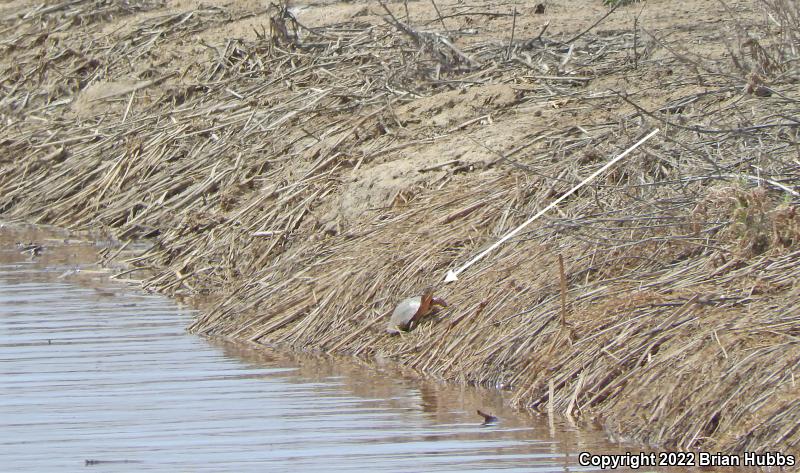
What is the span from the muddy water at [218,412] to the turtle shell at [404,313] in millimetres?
241

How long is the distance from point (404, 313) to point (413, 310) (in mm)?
66

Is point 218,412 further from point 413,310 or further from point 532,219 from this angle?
point 532,219

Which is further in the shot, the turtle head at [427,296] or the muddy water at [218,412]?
the turtle head at [427,296]

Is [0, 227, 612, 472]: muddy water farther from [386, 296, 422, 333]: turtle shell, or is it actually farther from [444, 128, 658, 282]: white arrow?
[444, 128, 658, 282]: white arrow

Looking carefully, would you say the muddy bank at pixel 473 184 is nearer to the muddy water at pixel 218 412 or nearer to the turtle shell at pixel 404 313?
the turtle shell at pixel 404 313

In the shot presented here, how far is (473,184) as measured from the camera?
8914 mm

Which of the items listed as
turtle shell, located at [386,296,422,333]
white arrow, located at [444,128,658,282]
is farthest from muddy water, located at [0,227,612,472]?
white arrow, located at [444,128,658,282]

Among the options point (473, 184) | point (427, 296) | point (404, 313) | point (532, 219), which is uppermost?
point (532, 219)

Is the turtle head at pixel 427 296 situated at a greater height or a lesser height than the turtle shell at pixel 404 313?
greater

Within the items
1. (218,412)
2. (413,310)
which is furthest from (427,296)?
(218,412)

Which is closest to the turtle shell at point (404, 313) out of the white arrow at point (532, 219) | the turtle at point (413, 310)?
the turtle at point (413, 310)

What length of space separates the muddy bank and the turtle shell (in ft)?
0.29

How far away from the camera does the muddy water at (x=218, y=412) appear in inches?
236

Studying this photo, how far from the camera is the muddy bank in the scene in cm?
650
